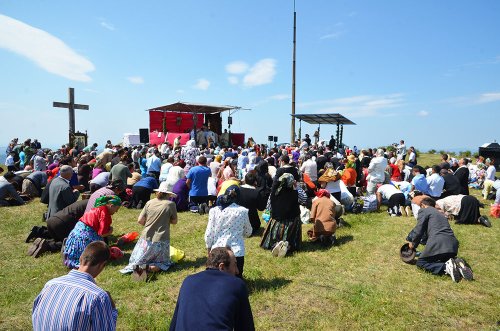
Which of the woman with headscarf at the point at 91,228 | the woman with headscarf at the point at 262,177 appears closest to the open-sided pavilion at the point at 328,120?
the woman with headscarf at the point at 262,177

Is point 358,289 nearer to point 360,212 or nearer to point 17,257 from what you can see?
point 360,212

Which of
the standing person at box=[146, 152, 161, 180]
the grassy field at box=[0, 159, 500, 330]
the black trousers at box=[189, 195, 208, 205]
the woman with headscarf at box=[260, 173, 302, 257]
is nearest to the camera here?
the grassy field at box=[0, 159, 500, 330]

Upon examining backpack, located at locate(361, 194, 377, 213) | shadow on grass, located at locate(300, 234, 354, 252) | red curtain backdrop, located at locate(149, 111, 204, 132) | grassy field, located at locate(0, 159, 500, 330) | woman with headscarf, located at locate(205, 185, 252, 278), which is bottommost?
grassy field, located at locate(0, 159, 500, 330)

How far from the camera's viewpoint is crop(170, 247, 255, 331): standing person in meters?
2.32

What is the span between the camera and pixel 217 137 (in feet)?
84.9

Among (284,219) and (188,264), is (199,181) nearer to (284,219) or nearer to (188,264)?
(284,219)

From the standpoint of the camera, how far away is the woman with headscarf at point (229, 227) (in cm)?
491

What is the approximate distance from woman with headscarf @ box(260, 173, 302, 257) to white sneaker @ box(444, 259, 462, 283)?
267cm

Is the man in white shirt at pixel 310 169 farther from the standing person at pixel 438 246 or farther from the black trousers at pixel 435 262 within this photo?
the black trousers at pixel 435 262

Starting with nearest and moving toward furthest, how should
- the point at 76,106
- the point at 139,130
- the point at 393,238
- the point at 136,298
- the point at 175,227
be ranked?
the point at 136,298 → the point at 393,238 → the point at 175,227 → the point at 76,106 → the point at 139,130

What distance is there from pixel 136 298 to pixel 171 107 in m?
19.7

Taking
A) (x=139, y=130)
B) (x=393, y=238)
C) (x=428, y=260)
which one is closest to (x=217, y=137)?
(x=139, y=130)

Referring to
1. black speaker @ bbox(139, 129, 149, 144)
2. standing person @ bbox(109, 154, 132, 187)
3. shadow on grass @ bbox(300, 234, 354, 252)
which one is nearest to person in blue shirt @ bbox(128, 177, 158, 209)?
standing person @ bbox(109, 154, 132, 187)

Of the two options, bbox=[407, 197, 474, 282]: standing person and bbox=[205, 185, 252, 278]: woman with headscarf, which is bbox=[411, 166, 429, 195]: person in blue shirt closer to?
bbox=[407, 197, 474, 282]: standing person
